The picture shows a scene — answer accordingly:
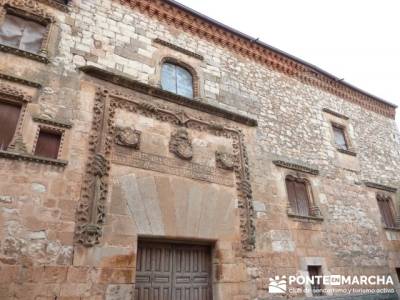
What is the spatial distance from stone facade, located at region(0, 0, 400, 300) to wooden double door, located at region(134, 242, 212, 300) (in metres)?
0.25

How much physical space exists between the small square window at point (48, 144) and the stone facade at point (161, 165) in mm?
99

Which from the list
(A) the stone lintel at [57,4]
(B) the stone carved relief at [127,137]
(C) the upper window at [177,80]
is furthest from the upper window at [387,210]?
(A) the stone lintel at [57,4]

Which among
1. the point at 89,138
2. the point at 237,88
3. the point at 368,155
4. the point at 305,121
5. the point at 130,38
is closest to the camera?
the point at 89,138

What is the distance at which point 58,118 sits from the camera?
434 cm

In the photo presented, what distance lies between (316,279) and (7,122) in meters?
6.25

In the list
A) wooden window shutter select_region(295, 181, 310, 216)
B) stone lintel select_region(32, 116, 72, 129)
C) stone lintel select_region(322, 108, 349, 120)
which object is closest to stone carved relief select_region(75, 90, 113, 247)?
stone lintel select_region(32, 116, 72, 129)

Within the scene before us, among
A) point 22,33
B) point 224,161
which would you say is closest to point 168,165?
point 224,161

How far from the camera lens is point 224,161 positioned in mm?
5625

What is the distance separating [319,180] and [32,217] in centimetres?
614

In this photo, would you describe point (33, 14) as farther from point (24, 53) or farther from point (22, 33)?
point (24, 53)

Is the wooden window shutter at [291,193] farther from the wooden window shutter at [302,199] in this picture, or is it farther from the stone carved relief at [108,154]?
the stone carved relief at [108,154]

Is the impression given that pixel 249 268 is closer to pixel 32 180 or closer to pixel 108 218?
pixel 108 218

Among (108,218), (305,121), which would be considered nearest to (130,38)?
(108,218)

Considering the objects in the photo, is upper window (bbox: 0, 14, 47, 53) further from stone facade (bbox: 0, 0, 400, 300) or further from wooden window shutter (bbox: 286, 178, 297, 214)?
wooden window shutter (bbox: 286, 178, 297, 214)
